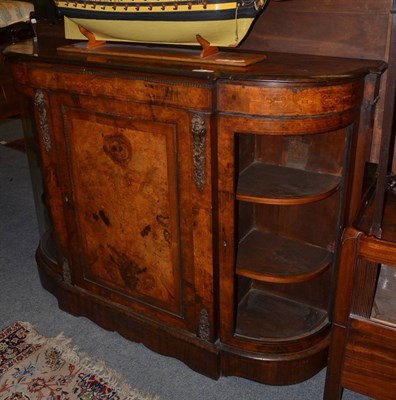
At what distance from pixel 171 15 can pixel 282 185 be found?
0.66 m

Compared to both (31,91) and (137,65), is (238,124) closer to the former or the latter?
(137,65)

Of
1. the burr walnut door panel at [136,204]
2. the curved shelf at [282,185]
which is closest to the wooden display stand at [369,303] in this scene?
the curved shelf at [282,185]

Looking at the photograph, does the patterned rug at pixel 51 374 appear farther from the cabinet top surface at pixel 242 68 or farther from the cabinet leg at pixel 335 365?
the cabinet top surface at pixel 242 68

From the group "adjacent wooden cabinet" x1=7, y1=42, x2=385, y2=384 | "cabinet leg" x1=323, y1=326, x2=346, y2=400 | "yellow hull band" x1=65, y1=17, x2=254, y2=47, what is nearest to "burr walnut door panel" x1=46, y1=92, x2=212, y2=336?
"adjacent wooden cabinet" x1=7, y1=42, x2=385, y2=384

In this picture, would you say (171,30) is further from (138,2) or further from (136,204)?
(136,204)

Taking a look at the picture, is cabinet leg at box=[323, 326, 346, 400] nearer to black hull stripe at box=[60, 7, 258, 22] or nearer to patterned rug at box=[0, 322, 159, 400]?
patterned rug at box=[0, 322, 159, 400]

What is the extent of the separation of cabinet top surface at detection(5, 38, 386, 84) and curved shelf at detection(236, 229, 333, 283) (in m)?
0.69

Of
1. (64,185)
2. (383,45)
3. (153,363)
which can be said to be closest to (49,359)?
(153,363)

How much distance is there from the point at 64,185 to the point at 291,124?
0.96m

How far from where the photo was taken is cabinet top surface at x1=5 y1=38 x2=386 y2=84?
1.36 metres

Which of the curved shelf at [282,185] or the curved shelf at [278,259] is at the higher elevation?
the curved shelf at [282,185]

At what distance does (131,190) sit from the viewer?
1.74 metres

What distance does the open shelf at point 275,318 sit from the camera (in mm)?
1819

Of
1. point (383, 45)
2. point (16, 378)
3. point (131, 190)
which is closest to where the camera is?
point (383, 45)
